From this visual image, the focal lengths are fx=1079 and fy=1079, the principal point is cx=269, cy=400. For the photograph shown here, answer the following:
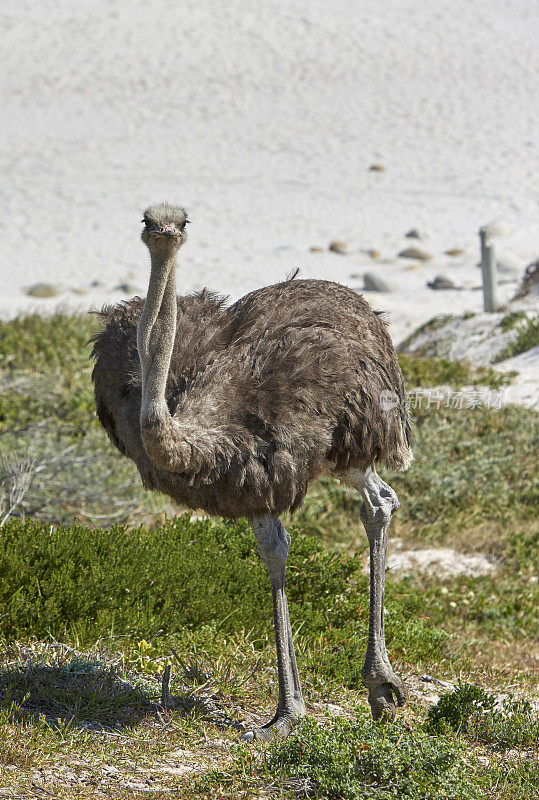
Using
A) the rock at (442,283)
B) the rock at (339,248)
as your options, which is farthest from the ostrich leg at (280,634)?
the rock at (339,248)

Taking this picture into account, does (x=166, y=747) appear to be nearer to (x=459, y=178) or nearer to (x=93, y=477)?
(x=93, y=477)

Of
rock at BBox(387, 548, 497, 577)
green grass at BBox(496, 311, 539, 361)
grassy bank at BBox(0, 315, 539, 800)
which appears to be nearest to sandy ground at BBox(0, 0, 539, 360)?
green grass at BBox(496, 311, 539, 361)

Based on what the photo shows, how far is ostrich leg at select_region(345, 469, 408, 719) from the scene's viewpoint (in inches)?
163

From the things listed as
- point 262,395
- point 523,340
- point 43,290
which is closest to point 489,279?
point 523,340

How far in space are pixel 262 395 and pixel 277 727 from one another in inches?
48.6

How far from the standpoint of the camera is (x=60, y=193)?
24578 millimetres

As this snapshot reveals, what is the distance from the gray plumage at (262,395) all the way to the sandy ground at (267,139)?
11545mm

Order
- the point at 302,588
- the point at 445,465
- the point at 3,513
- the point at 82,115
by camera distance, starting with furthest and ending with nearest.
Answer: the point at 82,115, the point at 445,465, the point at 3,513, the point at 302,588

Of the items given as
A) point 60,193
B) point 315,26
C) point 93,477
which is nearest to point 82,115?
point 60,193

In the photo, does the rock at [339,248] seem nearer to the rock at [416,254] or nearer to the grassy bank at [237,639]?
the rock at [416,254]

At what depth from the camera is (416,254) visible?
20.2 meters

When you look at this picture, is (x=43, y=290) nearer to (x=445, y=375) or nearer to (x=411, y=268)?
(x=411, y=268)

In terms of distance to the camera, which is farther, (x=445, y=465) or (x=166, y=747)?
(x=445, y=465)

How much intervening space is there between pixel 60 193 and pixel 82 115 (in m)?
4.32
